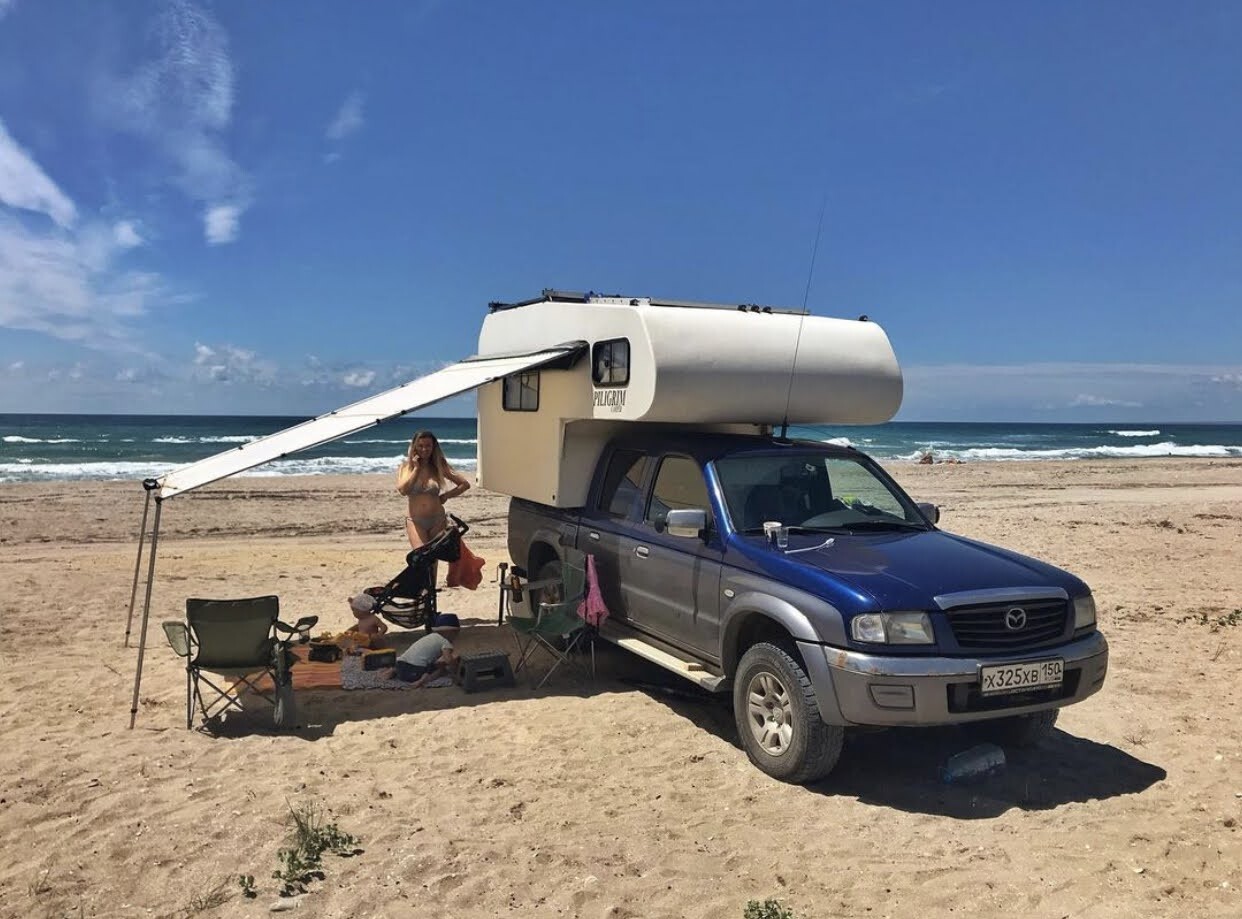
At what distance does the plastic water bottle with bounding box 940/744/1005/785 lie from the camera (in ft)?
16.4

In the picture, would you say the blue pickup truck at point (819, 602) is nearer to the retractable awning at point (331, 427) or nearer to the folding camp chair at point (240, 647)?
the retractable awning at point (331, 427)

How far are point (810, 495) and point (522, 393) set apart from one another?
3.15 metres

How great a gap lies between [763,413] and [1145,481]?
28.7m

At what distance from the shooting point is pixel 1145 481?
30.0 metres

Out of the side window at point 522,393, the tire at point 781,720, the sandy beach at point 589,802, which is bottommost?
the sandy beach at point 589,802

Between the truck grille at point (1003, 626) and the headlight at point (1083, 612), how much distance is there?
0.16 meters

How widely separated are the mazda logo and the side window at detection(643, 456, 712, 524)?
1.87 meters

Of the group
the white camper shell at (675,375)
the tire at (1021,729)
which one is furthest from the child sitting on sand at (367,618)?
the tire at (1021,729)

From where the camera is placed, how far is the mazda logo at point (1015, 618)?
4.70 meters

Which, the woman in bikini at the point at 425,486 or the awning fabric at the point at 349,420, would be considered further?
the woman in bikini at the point at 425,486

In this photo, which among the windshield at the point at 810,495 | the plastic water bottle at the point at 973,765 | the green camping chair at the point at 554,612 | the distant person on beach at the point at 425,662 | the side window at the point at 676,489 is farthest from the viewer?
the distant person on beach at the point at 425,662

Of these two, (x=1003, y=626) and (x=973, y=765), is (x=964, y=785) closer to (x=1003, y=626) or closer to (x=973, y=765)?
(x=973, y=765)

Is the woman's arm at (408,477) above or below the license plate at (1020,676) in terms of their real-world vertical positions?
above

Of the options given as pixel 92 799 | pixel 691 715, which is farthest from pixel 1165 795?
pixel 92 799
